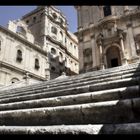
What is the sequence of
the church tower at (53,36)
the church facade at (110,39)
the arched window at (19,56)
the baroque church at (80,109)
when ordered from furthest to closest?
the church tower at (53,36) < the arched window at (19,56) < the church facade at (110,39) < the baroque church at (80,109)

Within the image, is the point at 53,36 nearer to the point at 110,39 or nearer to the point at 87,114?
the point at 110,39

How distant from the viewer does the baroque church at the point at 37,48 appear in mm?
22484

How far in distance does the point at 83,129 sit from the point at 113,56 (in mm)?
20333

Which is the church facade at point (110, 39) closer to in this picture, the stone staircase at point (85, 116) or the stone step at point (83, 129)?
the stone staircase at point (85, 116)

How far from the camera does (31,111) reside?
400cm

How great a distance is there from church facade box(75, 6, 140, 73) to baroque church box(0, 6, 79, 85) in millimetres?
5912

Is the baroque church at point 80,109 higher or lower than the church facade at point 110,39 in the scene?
lower

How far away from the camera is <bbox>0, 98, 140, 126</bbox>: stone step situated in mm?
3020

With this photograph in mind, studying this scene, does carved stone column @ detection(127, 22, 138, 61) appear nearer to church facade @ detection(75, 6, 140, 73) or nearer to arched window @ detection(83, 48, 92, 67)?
church facade @ detection(75, 6, 140, 73)

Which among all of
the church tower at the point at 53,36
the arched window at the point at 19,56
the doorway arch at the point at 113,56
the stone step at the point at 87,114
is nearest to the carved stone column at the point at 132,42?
the doorway arch at the point at 113,56

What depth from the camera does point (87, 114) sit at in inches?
131

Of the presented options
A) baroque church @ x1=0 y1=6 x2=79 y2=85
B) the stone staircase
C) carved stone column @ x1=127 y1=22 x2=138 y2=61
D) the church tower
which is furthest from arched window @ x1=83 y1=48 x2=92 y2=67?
the stone staircase

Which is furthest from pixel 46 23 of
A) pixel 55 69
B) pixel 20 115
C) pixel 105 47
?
pixel 20 115
